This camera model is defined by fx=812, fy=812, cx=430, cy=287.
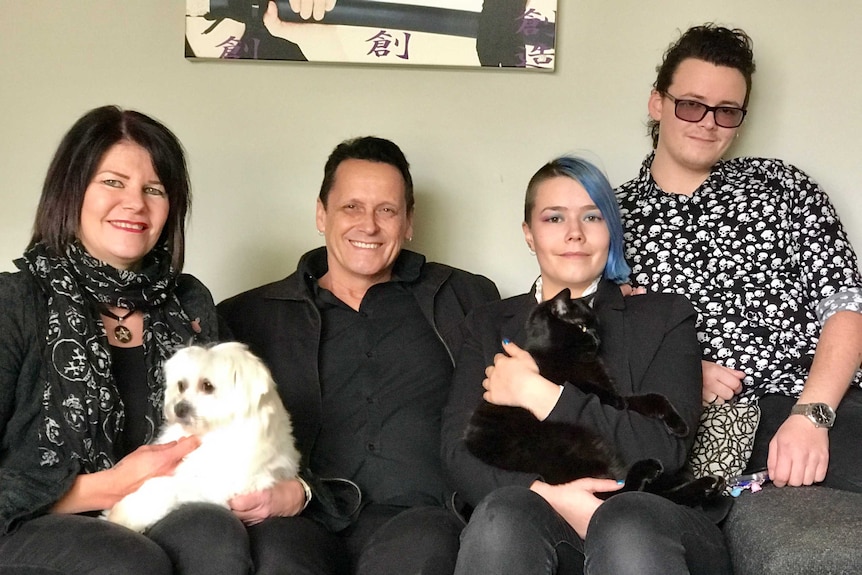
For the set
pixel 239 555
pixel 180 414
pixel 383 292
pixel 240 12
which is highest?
pixel 240 12

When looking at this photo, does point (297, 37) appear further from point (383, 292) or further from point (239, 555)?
point (239, 555)

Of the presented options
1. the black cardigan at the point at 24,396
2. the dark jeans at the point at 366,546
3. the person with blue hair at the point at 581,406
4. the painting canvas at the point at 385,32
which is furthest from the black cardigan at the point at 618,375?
the painting canvas at the point at 385,32

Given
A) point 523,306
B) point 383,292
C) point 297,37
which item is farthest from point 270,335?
point 297,37

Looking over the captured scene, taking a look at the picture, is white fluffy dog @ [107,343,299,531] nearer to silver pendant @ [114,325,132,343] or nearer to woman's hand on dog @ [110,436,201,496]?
woman's hand on dog @ [110,436,201,496]

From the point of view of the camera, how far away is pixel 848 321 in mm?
1971

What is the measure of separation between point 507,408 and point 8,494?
100cm

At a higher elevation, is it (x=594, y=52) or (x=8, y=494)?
(x=594, y=52)

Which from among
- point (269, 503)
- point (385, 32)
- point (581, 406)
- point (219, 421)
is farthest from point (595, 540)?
point (385, 32)

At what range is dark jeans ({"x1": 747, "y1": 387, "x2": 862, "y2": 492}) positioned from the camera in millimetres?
1809

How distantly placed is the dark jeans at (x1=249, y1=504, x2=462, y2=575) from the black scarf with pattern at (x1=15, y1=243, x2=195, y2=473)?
0.39 metres

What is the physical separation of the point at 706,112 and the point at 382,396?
115 cm

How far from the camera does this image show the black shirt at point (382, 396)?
80.4 inches

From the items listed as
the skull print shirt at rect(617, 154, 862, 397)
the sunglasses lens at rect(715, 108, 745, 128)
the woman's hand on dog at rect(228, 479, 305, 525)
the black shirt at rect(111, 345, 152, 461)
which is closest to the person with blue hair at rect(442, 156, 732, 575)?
the skull print shirt at rect(617, 154, 862, 397)

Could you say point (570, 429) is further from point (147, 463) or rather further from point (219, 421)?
point (147, 463)
